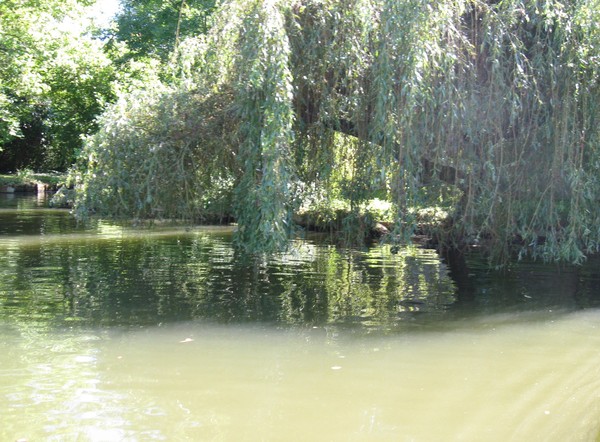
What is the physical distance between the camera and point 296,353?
23.1ft

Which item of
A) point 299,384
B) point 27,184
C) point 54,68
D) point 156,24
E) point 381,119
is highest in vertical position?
point 156,24

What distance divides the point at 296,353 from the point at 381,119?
345 cm

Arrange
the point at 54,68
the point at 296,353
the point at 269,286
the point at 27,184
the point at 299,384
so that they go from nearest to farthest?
the point at 299,384, the point at 296,353, the point at 269,286, the point at 54,68, the point at 27,184

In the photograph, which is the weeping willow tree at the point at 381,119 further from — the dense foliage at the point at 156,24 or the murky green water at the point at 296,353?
the dense foliage at the point at 156,24

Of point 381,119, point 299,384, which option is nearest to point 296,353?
point 299,384

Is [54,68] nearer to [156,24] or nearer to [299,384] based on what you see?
[156,24]

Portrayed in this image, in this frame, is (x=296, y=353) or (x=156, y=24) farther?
(x=156, y=24)

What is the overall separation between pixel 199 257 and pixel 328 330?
21.6ft

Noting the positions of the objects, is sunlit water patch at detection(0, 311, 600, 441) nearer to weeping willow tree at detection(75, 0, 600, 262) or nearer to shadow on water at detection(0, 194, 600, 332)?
shadow on water at detection(0, 194, 600, 332)

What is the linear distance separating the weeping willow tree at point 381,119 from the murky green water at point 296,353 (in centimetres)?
117

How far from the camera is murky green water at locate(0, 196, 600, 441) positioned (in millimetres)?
5184

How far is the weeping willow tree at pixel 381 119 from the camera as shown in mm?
8766

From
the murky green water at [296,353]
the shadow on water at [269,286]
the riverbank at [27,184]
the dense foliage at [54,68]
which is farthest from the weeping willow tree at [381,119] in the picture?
the riverbank at [27,184]

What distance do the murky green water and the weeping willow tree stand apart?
3.85 feet
